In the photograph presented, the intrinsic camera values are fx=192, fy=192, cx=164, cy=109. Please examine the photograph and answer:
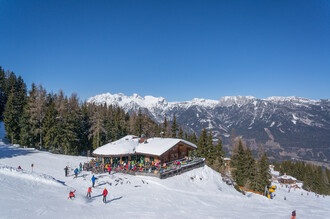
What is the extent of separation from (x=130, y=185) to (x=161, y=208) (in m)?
6.94

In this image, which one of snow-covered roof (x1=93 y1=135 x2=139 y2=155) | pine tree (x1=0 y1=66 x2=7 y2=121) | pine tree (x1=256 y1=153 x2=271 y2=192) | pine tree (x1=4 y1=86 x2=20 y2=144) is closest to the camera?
snow-covered roof (x1=93 y1=135 x2=139 y2=155)

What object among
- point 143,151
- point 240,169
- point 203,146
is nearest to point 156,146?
point 143,151

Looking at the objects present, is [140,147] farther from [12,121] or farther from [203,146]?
[12,121]

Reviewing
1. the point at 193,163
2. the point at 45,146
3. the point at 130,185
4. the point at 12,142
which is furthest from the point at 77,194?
the point at 12,142

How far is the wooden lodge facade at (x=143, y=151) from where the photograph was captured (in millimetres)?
31994

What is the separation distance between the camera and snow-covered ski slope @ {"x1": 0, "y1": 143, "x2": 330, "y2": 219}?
15.4 meters

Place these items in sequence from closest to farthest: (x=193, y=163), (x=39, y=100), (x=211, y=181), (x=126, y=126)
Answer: (x=211, y=181), (x=193, y=163), (x=39, y=100), (x=126, y=126)

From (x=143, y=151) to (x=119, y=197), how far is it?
1260cm

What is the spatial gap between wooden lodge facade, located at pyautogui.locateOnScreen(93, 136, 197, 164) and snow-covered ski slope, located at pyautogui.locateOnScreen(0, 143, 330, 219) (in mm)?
4865

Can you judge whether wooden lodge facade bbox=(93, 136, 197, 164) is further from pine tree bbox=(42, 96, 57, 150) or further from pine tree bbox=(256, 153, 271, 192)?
pine tree bbox=(256, 153, 271, 192)

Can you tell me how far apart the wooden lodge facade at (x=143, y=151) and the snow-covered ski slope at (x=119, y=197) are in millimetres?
4865

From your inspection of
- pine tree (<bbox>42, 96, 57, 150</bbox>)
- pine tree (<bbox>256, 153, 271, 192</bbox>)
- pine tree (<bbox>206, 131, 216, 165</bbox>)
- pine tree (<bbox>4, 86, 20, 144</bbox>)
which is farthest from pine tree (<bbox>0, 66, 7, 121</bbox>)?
pine tree (<bbox>256, 153, 271, 192</bbox>)

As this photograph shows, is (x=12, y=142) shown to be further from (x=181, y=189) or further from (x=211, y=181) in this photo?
(x=211, y=181)

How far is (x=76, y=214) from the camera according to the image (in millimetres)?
14945
